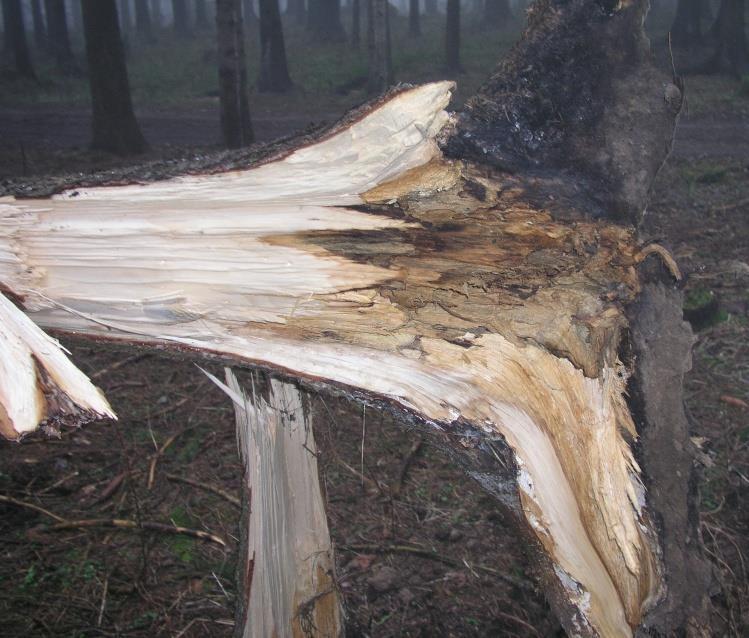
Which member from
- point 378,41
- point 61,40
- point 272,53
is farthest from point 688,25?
point 61,40

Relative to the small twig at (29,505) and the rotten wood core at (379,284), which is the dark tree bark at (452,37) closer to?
the small twig at (29,505)

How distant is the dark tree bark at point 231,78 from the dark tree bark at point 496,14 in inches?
635

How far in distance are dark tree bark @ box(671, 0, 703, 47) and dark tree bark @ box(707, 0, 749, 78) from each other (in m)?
1.89

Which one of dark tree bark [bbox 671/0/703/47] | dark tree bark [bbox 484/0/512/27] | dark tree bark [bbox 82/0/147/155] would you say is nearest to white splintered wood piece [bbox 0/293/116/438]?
dark tree bark [bbox 82/0/147/155]

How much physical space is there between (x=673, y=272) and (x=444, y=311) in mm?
667

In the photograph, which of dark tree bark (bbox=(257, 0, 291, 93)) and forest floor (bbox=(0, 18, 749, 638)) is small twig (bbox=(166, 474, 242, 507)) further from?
dark tree bark (bbox=(257, 0, 291, 93))

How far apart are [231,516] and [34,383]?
5.46 ft

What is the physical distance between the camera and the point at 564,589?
172 centimetres

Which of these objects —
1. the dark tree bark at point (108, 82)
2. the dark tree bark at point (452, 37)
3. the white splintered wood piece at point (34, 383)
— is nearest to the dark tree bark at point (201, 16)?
the dark tree bark at point (452, 37)

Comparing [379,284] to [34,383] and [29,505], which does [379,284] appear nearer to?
[34,383]

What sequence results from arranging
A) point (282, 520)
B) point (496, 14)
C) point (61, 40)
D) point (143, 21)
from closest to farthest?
1. point (282, 520)
2. point (61, 40)
3. point (496, 14)
4. point (143, 21)

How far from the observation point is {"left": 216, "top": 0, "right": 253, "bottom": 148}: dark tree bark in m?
7.43

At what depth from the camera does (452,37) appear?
14953 mm

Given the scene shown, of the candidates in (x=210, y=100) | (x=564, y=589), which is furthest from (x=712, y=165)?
(x=210, y=100)
